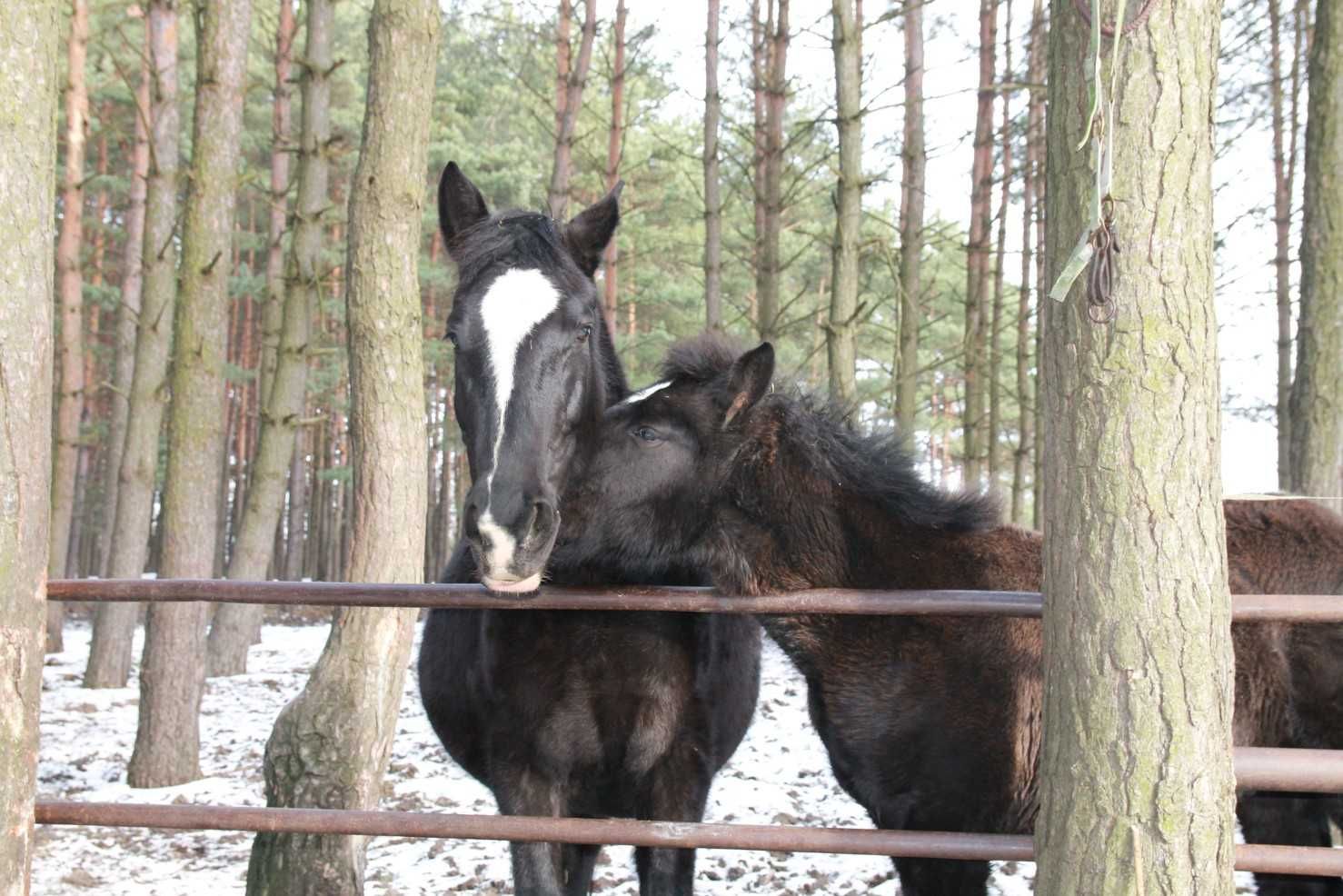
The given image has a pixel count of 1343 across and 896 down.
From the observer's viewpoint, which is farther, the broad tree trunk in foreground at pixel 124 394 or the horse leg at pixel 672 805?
the broad tree trunk in foreground at pixel 124 394

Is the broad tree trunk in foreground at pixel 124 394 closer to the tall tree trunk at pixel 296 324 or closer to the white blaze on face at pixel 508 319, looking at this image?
the tall tree trunk at pixel 296 324

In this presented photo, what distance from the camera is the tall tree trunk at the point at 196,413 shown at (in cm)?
833

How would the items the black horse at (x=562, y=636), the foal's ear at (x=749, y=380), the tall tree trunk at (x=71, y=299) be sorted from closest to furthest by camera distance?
1. the black horse at (x=562, y=636)
2. the foal's ear at (x=749, y=380)
3. the tall tree trunk at (x=71, y=299)

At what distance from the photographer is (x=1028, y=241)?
20.4m

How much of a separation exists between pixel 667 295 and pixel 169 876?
19.9 m

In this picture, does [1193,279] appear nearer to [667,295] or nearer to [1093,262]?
[1093,262]

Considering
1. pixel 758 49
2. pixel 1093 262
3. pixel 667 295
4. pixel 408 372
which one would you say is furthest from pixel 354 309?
pixel 667 295

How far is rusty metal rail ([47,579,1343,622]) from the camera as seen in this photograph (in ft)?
9.93

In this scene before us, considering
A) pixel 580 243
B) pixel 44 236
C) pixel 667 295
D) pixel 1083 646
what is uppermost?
pixel 667 295

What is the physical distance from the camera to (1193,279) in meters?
2.36

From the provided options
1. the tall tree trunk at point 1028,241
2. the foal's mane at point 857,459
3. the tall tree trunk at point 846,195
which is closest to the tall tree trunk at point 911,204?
→ the tall tree trunk at point 1028,241

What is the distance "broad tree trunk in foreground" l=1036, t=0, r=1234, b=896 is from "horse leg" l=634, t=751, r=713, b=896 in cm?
177

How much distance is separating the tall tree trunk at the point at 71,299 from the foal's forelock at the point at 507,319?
499 inches

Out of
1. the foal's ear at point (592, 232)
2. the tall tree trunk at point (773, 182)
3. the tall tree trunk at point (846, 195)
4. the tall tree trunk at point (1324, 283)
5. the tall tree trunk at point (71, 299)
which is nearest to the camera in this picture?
the foal's ear at point (592, 232)
